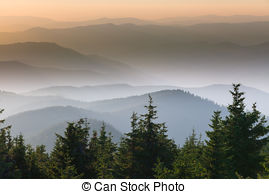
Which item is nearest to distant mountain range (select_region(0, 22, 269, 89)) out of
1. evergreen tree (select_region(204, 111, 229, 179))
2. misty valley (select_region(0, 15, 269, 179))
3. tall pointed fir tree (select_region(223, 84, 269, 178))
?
misty valley (select_region(0, 15, 269, 179))

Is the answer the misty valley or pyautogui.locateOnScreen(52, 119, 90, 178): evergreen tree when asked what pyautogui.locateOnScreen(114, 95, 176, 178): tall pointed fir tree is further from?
pyautogui.locateOnScreen(52, 119, 90, 178): evergreen tree

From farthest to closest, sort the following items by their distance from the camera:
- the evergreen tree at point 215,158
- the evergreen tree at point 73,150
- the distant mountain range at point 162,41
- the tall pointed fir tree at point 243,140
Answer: the distant mountain range at point 162,41
the tall pointed fir tree at point 243,140
the evergreen tree at point 73,150
the evergreen tree at point 215,158

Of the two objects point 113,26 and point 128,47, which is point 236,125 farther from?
point 113,26

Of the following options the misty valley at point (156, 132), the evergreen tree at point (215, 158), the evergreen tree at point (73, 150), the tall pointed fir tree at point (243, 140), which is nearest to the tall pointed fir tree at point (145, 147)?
the misty valley at point (156, 132)

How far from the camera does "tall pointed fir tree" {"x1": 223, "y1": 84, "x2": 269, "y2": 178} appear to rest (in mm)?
17578

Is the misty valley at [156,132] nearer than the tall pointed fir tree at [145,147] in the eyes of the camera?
Yes

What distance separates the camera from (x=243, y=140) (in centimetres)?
1852

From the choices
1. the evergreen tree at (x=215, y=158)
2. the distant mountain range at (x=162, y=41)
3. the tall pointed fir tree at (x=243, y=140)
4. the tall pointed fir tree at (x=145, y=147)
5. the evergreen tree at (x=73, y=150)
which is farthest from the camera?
the distant mountain range at (x=162, y=41)

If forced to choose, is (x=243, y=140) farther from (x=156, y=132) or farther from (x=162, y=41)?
(x=162, y=41)

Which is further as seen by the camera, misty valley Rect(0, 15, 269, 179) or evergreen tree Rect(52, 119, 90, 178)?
evergreen tree Rect(52, 119, 90, 178)

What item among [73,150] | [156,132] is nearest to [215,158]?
[156,132]

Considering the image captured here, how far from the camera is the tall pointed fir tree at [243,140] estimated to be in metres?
17.6

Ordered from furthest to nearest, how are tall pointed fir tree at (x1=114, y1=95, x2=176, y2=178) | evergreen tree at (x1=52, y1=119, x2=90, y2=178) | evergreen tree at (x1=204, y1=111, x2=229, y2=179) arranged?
tall pointed fir tree at (x1=114, y1=95, x2=176, y2=178), evergreen tree at (x1=52, y1=119, x2=90, y2=178), evergreen tree at (x1=204, y1=111, x2=229, y2=179)

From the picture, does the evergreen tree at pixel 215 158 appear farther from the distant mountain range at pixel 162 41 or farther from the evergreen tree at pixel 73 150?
the distant mountain range at pixel 162 41
